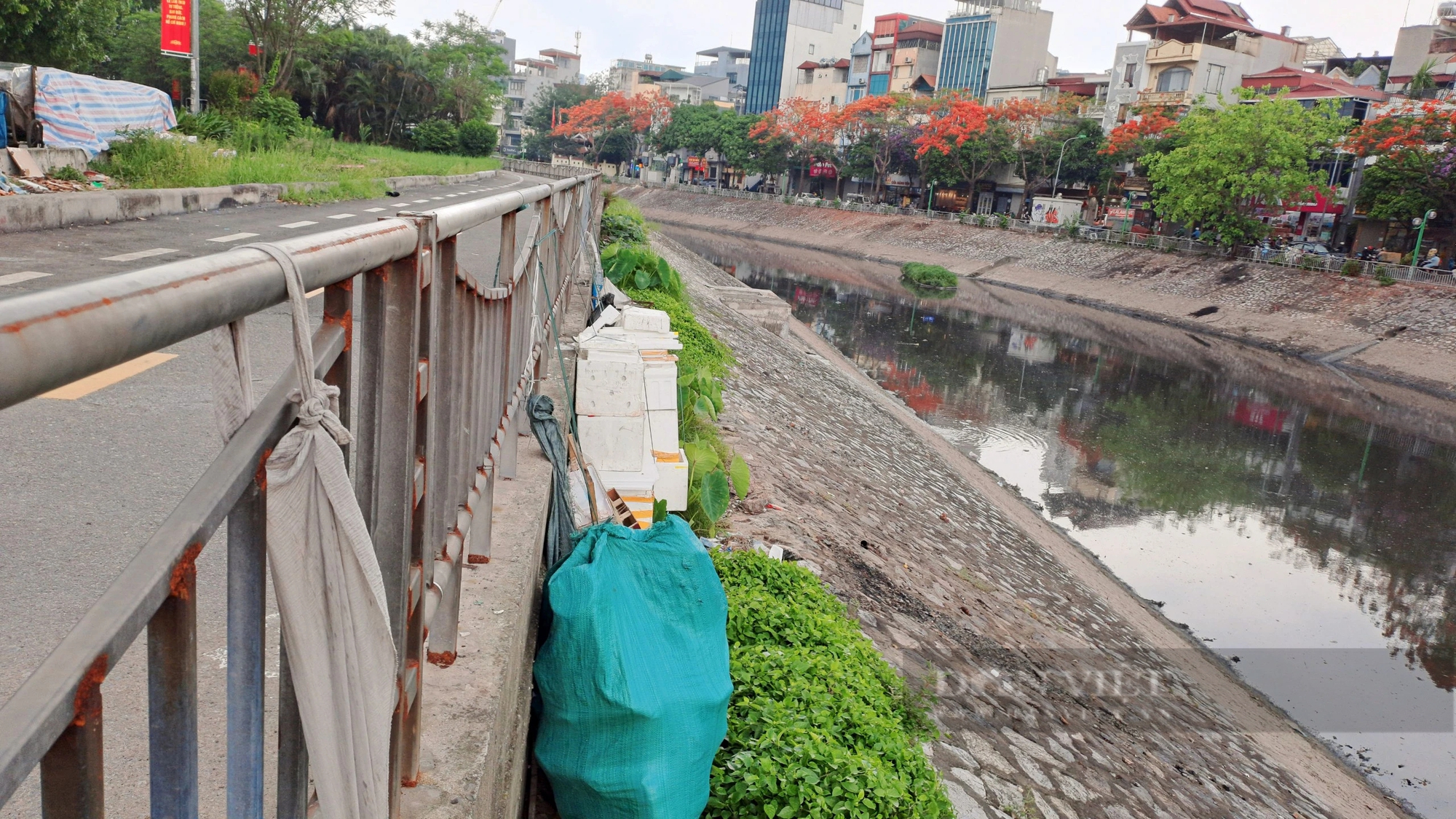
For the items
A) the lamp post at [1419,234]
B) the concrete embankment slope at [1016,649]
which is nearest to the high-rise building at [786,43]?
the lamp post at [1419,234]

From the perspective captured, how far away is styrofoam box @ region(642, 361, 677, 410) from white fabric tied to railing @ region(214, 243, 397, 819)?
4.32 meters

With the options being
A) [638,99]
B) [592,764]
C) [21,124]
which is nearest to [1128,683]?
[592,764]

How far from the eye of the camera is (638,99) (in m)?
78.4

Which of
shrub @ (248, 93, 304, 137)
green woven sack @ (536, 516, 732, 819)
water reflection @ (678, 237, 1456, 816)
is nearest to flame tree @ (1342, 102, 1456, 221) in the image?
water reflection @ (678, 237, 1456, 816)

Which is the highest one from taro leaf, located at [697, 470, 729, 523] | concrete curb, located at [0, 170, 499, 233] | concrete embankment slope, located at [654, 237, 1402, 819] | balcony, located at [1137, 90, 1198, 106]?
balcony, located at [1137, 90, 1198, 106]

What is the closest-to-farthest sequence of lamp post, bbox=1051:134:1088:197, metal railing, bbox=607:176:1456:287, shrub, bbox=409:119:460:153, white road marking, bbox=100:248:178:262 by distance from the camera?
white road marking, bbox=100:248:178:262, metal railing, bbox=607:176:1456:287, shrub, bbox=409:119:460:153, lamp post, bbox=1051:134:1088:197

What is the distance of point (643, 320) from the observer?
21.0 feet

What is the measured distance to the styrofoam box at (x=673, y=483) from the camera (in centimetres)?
562

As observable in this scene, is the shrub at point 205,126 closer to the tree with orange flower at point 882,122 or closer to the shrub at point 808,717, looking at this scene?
the shrub at point 808,717

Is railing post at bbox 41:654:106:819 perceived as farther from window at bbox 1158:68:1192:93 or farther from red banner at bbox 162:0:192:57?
window at bbox 1158:68:1192:93

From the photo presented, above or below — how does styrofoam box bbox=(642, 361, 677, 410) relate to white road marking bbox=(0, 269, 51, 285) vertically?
below

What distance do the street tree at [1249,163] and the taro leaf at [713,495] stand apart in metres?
33.4

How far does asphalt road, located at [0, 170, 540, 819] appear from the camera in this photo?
1.98 metres

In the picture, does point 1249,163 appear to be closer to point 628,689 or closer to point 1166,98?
point 1166,98
